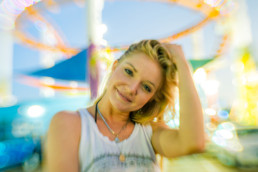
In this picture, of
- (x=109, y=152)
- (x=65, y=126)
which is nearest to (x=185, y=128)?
(x=109, y=152)

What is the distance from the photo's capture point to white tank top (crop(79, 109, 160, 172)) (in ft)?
2.99

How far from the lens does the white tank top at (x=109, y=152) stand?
91cm

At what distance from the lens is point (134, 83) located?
105cm

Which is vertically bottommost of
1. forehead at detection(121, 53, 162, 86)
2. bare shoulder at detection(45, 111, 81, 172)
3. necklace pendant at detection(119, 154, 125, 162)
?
necklace pendant at detection(119, 154, 125, 162)

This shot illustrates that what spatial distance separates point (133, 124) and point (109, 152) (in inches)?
12.5

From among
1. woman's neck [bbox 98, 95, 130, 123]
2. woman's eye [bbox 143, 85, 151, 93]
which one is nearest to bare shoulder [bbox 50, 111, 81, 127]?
woman's neck [bbox 98, 95, 130, 123]

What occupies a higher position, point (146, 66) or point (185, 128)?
point (146, 66)

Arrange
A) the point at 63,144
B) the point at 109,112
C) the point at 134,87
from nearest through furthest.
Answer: the point at 63,144, the point at 134,87, the point at 109,112

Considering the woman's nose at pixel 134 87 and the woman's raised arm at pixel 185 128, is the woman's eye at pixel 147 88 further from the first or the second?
the woman's raised arm at pixel 185 128

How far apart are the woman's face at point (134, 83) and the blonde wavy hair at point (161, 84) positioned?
0.19 feet

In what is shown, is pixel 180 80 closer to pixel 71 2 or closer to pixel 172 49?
pixel 172 49

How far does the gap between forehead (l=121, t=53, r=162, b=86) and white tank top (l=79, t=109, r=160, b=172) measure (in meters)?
0.36

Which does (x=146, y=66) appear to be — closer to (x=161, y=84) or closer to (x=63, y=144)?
(x=161, y=84)

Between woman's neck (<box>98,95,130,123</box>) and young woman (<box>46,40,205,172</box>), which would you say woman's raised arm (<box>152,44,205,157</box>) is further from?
woman's neck (<box>98,95,130,123</box>)
